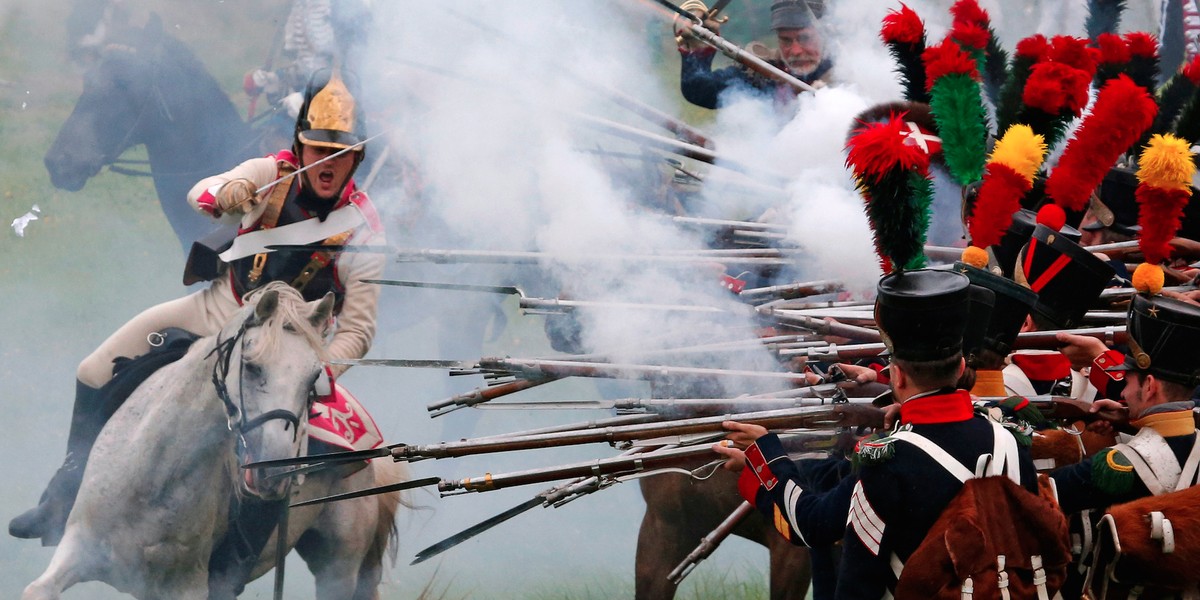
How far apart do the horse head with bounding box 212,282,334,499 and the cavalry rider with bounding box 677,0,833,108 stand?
2064mm

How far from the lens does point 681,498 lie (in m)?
5.59

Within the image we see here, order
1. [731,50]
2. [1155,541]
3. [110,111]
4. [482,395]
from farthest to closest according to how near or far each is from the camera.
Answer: [110,111] < [731,50] < [482,395] < [1155,541]

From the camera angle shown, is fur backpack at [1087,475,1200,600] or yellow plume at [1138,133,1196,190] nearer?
fur backpack at [1087,475,1200,600]

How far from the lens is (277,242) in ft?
17.8

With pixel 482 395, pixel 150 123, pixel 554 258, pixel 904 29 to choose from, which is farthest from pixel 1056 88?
pixel 150 123

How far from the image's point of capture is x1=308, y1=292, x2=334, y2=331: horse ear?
16.8 feet

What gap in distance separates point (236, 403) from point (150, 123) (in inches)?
84.0

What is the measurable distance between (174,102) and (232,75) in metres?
0.33

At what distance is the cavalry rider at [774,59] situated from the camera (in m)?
5.57

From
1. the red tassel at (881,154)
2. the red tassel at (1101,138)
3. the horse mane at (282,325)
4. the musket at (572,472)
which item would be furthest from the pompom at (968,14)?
the horse mane at (282,325)

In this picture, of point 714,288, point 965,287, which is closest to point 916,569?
point 965,287

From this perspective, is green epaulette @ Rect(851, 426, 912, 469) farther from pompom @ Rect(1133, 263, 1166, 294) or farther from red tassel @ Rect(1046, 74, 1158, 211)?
red tassel @ Rect(1046, 74, 1158, 211)

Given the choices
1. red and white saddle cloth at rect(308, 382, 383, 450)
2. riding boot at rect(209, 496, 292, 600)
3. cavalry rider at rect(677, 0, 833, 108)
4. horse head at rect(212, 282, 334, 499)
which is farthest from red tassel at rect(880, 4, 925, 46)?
riding boot at rect(209, 496, 292, 600)

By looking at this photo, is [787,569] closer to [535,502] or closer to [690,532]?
[690,532]
